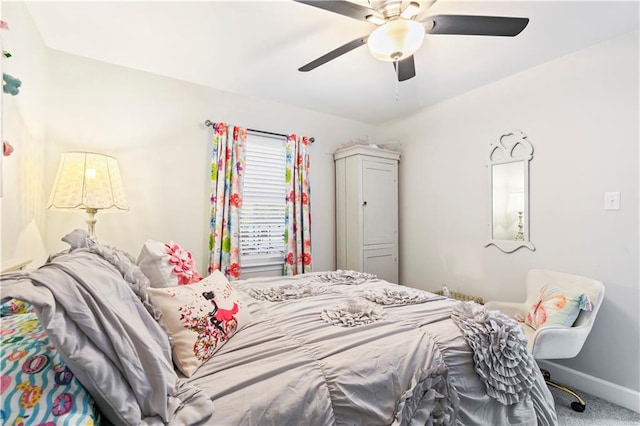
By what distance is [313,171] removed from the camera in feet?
11.8

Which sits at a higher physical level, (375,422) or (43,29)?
(43,29)

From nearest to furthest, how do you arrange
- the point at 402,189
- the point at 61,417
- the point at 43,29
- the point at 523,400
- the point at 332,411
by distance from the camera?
the point at 61,417 → the point at 332,411 → the point at 523,400 → the point at 43,29 → the point at 402,189

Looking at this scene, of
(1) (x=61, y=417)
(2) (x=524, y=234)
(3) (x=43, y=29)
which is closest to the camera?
(1) (x=61, y=417)

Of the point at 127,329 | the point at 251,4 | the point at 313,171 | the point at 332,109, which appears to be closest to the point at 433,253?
the point at 313,171

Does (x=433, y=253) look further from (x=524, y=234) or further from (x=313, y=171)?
(x=313, y=171)

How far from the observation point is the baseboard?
6.59 ft

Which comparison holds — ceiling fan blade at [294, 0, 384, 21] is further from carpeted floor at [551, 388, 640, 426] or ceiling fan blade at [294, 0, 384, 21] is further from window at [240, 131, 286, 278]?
carpeted floor at [551, 388, 640, 426]

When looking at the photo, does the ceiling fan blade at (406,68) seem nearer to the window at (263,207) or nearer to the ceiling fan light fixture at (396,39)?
the ceiling fan light fixture at (396,39)

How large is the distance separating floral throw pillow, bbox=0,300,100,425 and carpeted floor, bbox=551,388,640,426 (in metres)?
2.49

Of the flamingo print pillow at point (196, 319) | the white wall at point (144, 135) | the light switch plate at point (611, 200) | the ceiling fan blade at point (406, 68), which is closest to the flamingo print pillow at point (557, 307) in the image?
the light switch plate at point (611, 200)

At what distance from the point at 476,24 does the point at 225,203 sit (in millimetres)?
2375

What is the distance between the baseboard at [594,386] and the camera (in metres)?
2.01

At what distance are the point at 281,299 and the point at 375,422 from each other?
88cm

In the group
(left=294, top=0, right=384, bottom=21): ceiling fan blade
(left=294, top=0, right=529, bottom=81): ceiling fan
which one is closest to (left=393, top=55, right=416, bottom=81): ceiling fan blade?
(left=294, top=0, right=529, bottom=81): ceiling fan
